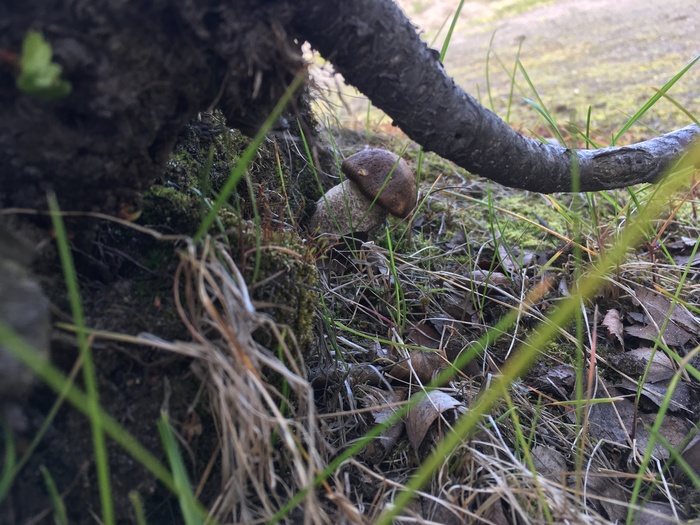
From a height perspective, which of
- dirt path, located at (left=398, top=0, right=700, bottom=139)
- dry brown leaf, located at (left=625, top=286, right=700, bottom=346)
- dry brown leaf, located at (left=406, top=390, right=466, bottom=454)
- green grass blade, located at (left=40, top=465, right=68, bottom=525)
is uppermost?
dirt path, located at (left=398, top=0, right=700, bottom=139)

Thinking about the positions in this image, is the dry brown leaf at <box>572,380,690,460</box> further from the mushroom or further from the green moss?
the green moss

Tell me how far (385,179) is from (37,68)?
128 cm

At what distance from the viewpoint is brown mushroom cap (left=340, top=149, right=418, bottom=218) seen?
5.95ft

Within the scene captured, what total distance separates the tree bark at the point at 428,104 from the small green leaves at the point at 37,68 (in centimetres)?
44

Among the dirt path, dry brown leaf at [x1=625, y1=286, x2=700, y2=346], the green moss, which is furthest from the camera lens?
the dirt path

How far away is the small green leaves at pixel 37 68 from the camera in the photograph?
0.69 m

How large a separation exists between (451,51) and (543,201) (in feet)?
15.0

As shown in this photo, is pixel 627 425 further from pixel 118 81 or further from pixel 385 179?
pixel 118 81

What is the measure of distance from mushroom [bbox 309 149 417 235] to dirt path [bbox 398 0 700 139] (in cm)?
78

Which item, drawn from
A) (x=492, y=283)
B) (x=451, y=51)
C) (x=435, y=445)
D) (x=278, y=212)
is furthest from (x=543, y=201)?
(x=451, y=51)

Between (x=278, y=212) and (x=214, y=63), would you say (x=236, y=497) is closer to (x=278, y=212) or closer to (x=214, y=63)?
(x=214, y=63)

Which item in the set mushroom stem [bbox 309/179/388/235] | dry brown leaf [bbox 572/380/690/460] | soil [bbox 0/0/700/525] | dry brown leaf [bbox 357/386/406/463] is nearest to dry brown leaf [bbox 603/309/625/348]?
dry brown leaf [bbox 572/380/690/460]

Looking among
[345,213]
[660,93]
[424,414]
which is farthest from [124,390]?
[660,93]

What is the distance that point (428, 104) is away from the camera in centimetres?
102
